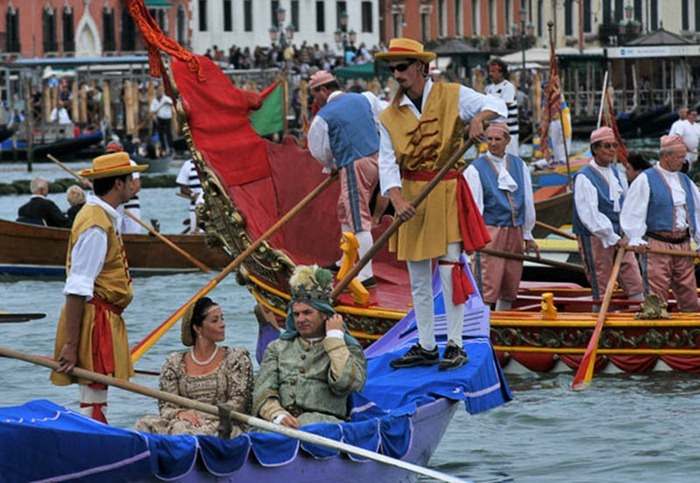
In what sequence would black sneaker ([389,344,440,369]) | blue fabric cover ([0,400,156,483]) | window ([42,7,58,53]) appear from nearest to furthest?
blue fabric cover ([0,400,156,483])
black sneaker ([389,344,440,369])
window ([42,7,58,53])

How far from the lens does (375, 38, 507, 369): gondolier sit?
8391mm

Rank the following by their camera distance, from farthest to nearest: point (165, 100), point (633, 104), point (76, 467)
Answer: point (633, 104)
point (165, 100)
point (76, 467)

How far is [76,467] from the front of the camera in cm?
632

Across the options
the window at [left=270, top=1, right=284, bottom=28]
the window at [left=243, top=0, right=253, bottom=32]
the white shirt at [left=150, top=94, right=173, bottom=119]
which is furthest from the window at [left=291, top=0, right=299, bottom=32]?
the white shirt at [left=150, top=94, right=173, bottom=119]

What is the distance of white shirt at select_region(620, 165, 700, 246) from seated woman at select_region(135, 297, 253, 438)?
11.4 feet

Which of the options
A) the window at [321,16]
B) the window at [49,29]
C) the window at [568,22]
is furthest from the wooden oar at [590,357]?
the window at [568,22]

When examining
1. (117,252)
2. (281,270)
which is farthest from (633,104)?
(117,252)

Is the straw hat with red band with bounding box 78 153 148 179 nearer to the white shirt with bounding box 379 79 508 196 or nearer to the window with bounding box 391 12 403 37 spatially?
the white shirt with bounding box 379 79 508 196

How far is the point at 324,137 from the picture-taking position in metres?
11.3

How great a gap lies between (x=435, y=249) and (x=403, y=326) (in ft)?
2.65

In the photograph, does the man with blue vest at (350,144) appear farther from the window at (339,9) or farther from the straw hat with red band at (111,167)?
the window at (339,9)

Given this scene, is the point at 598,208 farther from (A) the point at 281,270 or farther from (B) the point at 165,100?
(B) the point at 165,100

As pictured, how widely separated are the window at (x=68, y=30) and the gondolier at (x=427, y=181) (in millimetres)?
51923

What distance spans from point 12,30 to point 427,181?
51546 mm
